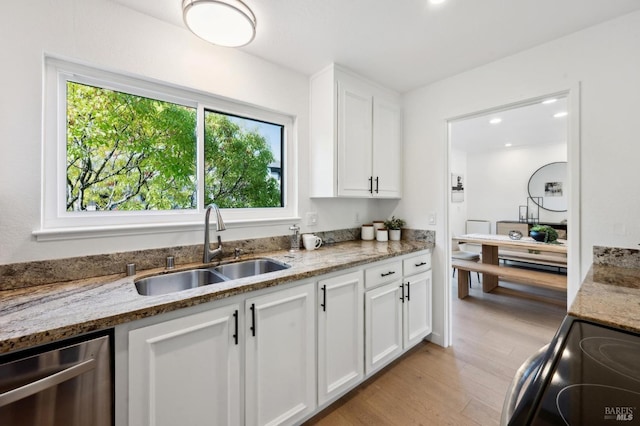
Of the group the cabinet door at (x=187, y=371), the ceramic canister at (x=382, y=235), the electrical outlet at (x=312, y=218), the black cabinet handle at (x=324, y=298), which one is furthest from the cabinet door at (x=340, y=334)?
the ceramic canister at (x=382, y=235)

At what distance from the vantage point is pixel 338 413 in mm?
1693

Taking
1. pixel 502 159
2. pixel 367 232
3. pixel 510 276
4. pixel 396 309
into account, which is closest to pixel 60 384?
pixel 396 309

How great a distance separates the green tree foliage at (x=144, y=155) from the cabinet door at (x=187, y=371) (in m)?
0.95

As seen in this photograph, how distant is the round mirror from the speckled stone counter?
4.71 metres

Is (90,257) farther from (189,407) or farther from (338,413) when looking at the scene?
(338,413)

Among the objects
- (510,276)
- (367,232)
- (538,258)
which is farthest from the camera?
(538,258)

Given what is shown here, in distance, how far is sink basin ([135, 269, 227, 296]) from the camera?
4.87 ft

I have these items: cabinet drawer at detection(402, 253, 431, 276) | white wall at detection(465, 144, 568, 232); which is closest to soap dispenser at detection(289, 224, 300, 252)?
cabinet drawer at detection(402, 253, 431, 276)

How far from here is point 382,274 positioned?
1997 mm

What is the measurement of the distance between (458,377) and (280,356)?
1.44m

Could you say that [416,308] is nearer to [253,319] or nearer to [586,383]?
[253,319]

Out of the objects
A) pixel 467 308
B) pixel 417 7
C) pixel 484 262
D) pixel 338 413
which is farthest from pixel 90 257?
pixel 484 262

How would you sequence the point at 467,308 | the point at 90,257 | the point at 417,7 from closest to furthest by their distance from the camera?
the point at 90,257 < the point at 417,7 < the point at 467,308

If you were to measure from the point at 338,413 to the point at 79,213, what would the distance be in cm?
193
